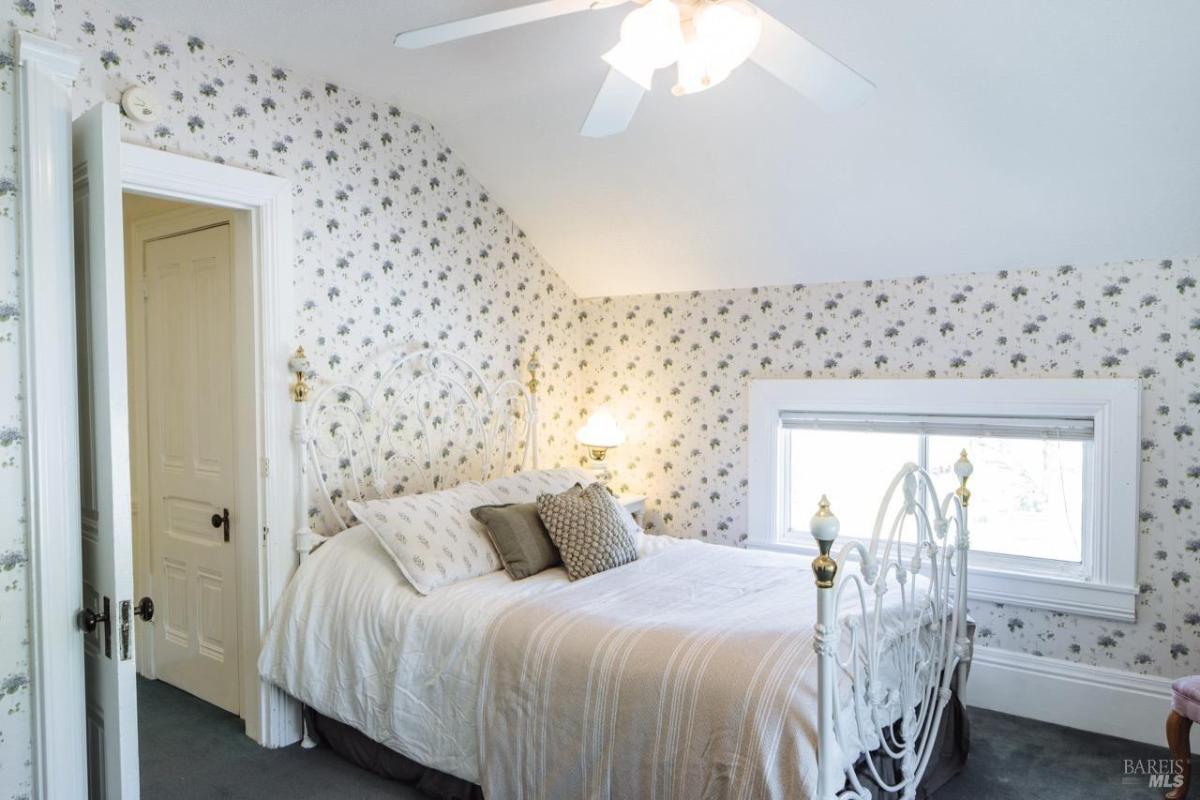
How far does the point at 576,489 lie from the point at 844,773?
61.3 inches

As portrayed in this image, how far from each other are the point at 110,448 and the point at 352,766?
171 cm

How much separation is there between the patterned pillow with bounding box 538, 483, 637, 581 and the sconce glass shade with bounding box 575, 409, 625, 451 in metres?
1.07

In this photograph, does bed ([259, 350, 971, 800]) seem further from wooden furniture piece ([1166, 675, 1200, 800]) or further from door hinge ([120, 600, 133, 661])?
door hinge ([120, 600, 133, 661])

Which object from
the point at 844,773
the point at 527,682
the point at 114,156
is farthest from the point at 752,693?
the point at 114,156

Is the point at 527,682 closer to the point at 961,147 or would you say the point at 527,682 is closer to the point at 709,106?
the point at 709,106

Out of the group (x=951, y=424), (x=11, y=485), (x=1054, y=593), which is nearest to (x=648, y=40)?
(x=11, y=485)

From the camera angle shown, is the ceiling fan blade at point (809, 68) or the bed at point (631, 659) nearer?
the ceiling fan blade at point (809, 68)

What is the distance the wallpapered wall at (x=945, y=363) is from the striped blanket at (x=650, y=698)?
1.46 m

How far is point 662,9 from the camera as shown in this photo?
5.74 feet

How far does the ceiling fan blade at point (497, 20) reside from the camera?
1.85 meters

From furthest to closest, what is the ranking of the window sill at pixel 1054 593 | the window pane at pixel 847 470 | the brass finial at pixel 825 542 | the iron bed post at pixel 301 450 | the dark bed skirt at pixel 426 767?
the window pane at pixel 847 470, the window sill at pixel 1054 593, the iron bed post at pixel 301 450, the dark bed skirt at pixel 426 767, the brass finial at pixel 825 542

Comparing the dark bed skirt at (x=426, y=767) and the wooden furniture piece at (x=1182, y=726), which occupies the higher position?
the wooden furniture piece at (x=1182, y=726)

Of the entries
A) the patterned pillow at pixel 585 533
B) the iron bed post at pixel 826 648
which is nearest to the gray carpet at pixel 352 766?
the patterned pillow at pixel 585 533

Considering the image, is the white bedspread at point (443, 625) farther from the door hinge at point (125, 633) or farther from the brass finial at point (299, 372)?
the door hinge at point (125, 633)
